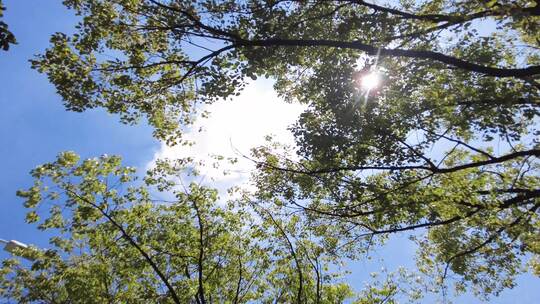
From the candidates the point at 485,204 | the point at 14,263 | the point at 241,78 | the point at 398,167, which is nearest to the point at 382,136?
the point at 398,167

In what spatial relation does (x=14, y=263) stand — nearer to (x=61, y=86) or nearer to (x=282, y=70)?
(x=61, y=86)

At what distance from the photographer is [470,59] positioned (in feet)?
31.2

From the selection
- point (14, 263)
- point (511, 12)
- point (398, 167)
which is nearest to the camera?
point (511, 12)

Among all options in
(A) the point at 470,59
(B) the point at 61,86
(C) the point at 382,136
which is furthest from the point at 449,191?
(B) the point at 61,86

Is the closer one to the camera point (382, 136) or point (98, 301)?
point (382, 136)

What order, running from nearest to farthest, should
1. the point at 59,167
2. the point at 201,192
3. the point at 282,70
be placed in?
the point at 282,70 → the point at 59,167 → the point at 201,192

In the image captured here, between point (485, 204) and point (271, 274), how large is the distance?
9.52 meters

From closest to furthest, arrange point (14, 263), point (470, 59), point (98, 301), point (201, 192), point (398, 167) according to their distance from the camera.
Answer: point (470, 59), point (398, 167), point (98, 301), point (201, 192), point (14, 263)

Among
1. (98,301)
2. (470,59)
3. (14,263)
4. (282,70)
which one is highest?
(282,70)

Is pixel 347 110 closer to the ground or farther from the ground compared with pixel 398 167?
farther from the ground

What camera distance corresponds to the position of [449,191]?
34.8 feet

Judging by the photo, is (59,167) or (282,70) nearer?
(282,70)

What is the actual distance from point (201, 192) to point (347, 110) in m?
7.05

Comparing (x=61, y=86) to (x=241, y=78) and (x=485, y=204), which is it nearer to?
(x=241, y=78)
